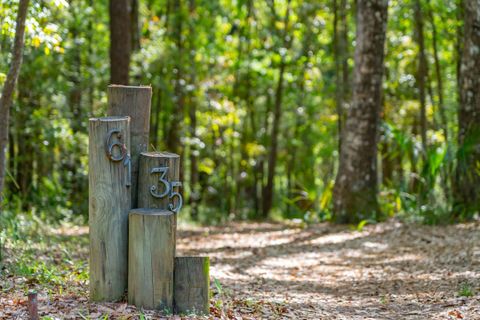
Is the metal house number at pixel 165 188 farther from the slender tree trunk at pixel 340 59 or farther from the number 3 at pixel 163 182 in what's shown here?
the slender tree trunk at pixel 340 59

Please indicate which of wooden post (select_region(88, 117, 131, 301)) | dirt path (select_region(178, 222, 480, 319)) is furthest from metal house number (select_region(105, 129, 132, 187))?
dirt path (select_region(178, 222, 480, 319))

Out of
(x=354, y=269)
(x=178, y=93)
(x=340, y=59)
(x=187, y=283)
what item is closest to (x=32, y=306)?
(x=187, y=283)

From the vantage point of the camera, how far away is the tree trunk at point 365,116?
11.4m

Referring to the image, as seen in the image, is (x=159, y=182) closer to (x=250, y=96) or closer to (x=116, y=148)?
(x=116, y=148)

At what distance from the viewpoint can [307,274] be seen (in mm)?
8047

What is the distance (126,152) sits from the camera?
5055 mm

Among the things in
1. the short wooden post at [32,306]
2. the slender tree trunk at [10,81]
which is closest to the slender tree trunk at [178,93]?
the slender tree trunk at [10,81]

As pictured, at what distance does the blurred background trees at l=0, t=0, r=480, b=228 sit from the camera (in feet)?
35.6

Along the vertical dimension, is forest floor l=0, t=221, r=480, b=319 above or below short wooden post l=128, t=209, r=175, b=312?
below

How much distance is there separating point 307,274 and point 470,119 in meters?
4.18

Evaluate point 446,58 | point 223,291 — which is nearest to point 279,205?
point 446,58

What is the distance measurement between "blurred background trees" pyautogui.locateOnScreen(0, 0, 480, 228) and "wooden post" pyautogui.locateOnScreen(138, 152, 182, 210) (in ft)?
9.06

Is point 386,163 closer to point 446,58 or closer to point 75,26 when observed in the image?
point 446,58

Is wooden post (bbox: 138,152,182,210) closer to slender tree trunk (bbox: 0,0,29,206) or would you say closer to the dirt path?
the dirt path
